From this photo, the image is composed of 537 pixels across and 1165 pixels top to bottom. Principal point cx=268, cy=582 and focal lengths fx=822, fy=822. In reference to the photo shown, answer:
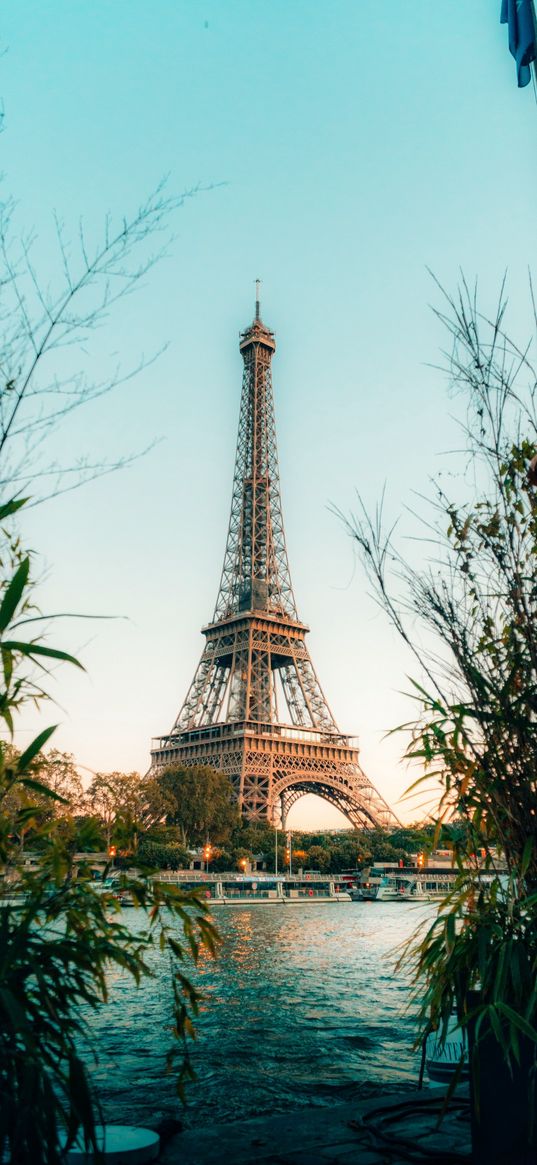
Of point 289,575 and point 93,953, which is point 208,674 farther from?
point 93,953

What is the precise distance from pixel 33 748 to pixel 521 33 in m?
5.42

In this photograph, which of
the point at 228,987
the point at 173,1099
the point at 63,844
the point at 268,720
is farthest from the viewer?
the point at 268,720

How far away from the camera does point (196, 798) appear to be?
59.5 m

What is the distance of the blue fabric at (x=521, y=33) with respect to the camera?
17.1ft

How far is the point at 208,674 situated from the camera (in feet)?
222

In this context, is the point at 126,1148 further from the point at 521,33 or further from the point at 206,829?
the point at 206,829

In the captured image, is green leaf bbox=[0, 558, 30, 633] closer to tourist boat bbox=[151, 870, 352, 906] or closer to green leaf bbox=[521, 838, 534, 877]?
green leaf bbox=[521, 838, 534, 877]

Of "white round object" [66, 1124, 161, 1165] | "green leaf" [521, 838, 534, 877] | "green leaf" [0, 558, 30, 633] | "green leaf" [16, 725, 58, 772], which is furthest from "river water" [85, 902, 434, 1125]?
"green leaf" [0, 558, 30, 633]

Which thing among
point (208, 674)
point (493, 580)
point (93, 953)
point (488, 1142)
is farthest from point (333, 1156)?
point (208, 674)

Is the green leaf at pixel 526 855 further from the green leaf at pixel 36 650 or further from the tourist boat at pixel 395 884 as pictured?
the tourist boat at pixel 395 884

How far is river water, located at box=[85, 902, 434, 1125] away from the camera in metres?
8.34

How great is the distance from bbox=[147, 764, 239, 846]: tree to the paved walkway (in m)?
55.0

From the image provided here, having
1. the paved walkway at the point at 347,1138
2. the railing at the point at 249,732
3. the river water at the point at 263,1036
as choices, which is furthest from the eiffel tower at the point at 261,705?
the paved walkway at the point at 347,1138

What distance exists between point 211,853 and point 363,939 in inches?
1412
